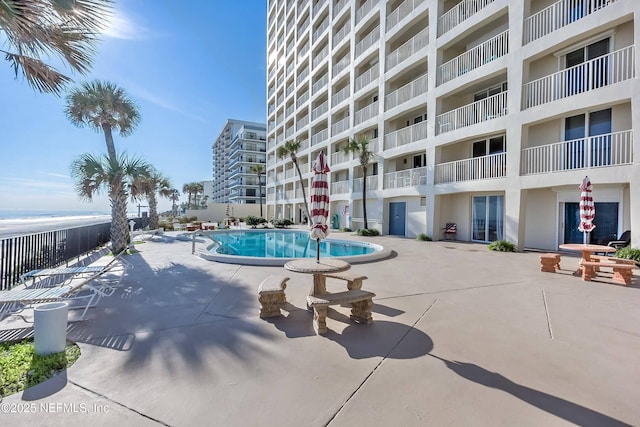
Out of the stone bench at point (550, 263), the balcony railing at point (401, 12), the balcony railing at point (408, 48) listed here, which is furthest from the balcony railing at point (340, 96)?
the stone bench at point (550, 263)

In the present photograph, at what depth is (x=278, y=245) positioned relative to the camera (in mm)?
17172

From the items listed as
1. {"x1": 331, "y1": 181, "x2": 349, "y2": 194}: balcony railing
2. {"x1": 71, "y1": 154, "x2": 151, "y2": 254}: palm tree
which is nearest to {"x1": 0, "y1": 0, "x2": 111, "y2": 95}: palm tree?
{"x1": 71, "y1": 154, "x2": 151, "y2": 254}: palm tree

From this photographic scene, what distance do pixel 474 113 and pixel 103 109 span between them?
18697 mm

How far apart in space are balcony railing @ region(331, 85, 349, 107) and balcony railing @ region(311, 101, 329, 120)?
1688 millimetres

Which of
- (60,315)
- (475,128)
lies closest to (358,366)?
(60,315)

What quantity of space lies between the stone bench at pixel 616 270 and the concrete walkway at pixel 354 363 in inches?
37.7

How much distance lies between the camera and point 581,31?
35.3 feet

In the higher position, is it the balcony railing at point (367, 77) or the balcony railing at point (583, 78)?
the balcony railing at point (367, 77)

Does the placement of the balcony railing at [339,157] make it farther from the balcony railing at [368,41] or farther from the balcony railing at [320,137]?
the balcony railing at [368,41]

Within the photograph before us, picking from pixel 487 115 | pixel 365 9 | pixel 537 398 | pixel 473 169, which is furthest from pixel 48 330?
pixel 365 9

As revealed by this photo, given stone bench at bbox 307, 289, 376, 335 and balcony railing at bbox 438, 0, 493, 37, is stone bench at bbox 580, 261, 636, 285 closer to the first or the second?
stone bench at bbox 307, 289, 376, 335

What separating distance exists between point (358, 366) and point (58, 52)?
21.0ft

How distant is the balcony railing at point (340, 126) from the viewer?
24.6m

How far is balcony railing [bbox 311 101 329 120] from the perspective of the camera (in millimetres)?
28409
